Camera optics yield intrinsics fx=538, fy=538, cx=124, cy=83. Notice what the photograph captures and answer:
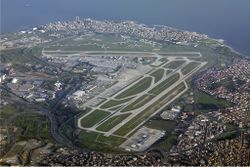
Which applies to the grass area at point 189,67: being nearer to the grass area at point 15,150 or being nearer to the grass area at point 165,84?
the grass area at point 165,84

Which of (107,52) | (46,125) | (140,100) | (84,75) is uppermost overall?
(107,52)

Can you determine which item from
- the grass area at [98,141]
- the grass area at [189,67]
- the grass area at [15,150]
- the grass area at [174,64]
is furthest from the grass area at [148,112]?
the grass area at [15,150]

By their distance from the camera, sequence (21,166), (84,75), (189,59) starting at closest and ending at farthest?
(21,166) → (84,75) → (189,59)

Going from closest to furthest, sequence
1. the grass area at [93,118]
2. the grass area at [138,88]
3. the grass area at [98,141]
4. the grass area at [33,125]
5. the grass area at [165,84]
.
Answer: the grass area at [98,141] → the grass area at [33,125] → the grass area at [93,118] → the grass area at [138,88] → the grass area at [165,84]

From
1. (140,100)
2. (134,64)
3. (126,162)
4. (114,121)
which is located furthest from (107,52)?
(126,162)

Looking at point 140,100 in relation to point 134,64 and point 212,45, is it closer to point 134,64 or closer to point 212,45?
point 134,64

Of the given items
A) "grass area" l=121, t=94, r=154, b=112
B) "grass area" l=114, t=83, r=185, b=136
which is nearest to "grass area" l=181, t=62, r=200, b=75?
"grass area" l=114, t=83, r=185, b=136

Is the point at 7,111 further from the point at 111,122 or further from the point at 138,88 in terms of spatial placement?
the point at 138,88
